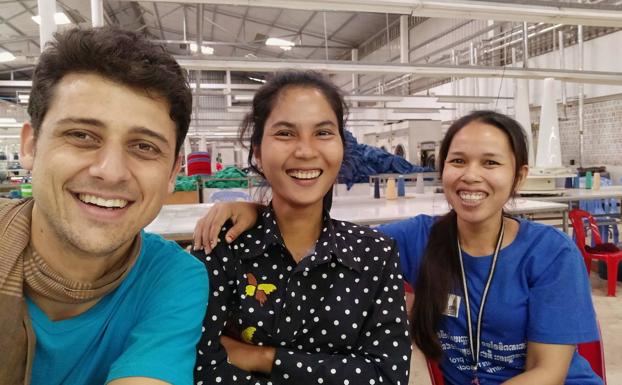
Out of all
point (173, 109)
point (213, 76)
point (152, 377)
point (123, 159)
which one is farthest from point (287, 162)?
point (213, 76)

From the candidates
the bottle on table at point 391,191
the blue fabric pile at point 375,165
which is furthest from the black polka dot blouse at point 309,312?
the blue fabric pile at point 375,165

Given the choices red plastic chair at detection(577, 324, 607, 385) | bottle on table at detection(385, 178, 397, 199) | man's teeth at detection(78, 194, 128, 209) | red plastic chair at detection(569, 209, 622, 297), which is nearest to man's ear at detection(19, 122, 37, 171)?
man's teeth at detection(78, 194, 128, 209)

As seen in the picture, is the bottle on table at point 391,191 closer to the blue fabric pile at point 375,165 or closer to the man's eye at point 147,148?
the blue fabric pile at point 375,165

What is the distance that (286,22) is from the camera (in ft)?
31.3

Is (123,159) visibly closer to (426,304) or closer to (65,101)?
(65,101)

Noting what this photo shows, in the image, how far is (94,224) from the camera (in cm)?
81

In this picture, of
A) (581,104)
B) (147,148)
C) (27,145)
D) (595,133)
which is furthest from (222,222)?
(595,133)

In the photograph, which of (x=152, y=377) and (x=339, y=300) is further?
(x=339, y=300)

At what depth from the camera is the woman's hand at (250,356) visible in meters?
1.00

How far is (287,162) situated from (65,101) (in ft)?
1.77

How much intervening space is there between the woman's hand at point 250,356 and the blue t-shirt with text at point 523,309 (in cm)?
63

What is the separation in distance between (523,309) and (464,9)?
2.01m

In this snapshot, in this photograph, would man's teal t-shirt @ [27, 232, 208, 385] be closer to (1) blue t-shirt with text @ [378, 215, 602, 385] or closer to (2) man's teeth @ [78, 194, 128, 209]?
(2) man's teeth @ [78, 194, 128, 209]

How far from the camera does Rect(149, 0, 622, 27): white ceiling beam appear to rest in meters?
2.35
